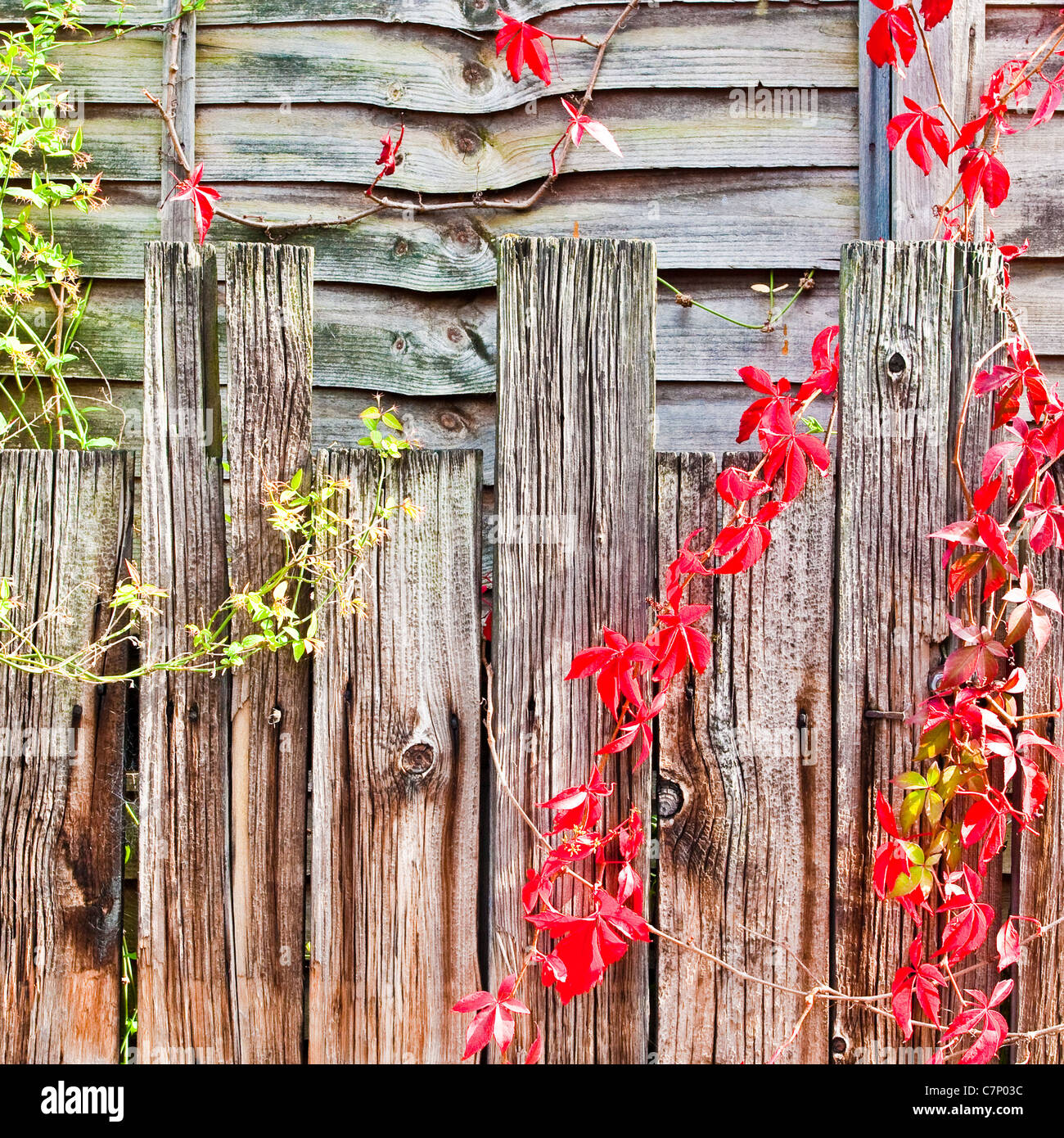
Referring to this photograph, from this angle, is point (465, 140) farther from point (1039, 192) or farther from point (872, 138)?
point (1039, 192)

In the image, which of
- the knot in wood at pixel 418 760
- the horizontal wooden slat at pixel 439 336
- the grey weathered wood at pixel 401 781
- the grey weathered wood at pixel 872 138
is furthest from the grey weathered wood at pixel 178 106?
the grey weathered wood at pixel 872 138

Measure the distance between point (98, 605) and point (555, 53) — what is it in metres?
1.93

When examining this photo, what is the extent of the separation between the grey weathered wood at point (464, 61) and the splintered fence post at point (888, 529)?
126 cm

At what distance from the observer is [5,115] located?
2.05 meters

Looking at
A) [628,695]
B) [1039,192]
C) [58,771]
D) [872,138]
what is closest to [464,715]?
[628,695]

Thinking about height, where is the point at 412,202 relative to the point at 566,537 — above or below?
above

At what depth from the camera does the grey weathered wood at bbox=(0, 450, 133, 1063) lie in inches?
55.7

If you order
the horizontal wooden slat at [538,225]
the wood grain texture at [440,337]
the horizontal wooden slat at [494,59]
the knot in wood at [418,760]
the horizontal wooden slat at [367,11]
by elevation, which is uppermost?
the horizontal wooden slat at [367,11]

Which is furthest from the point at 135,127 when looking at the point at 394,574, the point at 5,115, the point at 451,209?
the point at 394,574

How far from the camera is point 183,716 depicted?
4.64ft

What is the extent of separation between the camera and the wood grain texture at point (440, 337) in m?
2.37

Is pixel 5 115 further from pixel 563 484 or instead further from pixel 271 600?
pixel 563 484

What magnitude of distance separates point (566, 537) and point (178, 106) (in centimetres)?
191

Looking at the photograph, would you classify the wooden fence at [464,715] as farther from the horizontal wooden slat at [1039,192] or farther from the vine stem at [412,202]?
the horizontal wooden slat at [1039,192]
